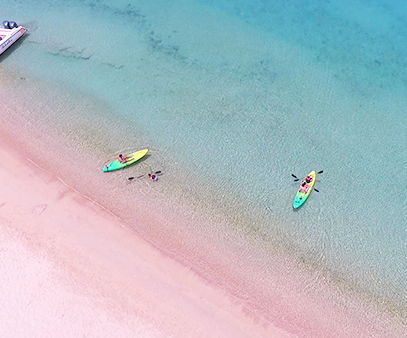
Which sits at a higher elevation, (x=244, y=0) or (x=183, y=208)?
(x=244, y=0)

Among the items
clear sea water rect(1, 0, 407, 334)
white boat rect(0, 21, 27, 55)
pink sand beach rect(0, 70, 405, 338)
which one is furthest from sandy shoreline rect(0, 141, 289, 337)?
white boat rect(0, 21, 27, 55)

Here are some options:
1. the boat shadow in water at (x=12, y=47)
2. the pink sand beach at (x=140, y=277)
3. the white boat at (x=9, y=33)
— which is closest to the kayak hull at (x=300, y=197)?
the pink sand beach at (x=140, y=277)

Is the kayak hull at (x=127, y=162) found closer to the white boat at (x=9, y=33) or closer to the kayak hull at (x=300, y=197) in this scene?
the kayak hull at (x=300, y=197)

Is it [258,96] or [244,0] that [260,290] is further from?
[244,0]

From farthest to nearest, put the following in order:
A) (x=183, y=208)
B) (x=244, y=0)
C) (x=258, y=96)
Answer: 1. (x=244, y=0)
2. (x=258, y=96)
3. (x=183, y=208)

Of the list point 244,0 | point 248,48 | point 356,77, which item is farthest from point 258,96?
point 244,0
